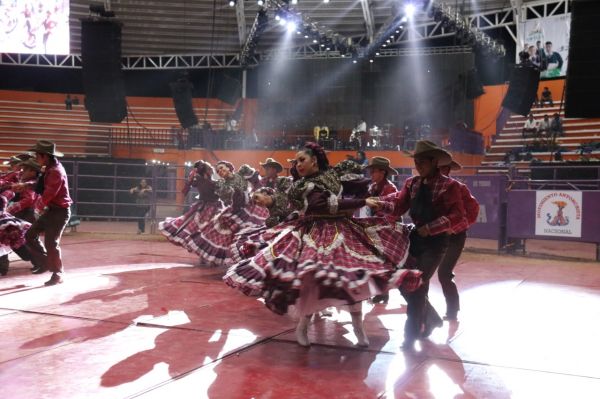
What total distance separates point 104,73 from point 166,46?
44.9 feet

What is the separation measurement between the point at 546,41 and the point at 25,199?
19686 mm

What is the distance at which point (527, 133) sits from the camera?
21.0 meters

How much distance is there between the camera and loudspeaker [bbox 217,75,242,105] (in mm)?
27969

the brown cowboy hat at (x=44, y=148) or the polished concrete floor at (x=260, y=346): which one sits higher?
the brown cowboy hat at (x=44, y=148)

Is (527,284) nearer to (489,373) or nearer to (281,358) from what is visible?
(489,373)

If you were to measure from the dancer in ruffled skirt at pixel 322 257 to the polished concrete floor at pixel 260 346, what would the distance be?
449 mm

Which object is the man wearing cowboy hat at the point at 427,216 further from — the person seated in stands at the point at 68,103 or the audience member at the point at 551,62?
the person seated in stands at the point at 68,103

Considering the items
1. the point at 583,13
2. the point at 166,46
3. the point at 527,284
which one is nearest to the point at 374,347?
the point at 527,284

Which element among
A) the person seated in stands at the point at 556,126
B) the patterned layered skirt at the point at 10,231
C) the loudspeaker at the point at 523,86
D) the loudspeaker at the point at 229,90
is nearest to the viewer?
the patterned layered skirt at the point at 10,231

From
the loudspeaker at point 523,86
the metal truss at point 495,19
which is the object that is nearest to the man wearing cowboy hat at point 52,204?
the loudspeaker at point 523,86

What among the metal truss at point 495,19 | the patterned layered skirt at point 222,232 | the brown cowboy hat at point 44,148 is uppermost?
the metal truss at point 495,19

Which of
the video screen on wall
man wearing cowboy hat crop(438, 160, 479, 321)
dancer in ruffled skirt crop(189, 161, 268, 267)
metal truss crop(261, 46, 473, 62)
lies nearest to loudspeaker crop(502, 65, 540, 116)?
metal truss crop(261, 46, 473, 62)

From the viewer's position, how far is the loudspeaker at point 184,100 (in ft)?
66.7

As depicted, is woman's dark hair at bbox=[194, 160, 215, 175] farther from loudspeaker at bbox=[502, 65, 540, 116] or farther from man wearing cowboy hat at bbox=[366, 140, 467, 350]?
loudspeaker at bbox=[502, 65, 540, 116]
